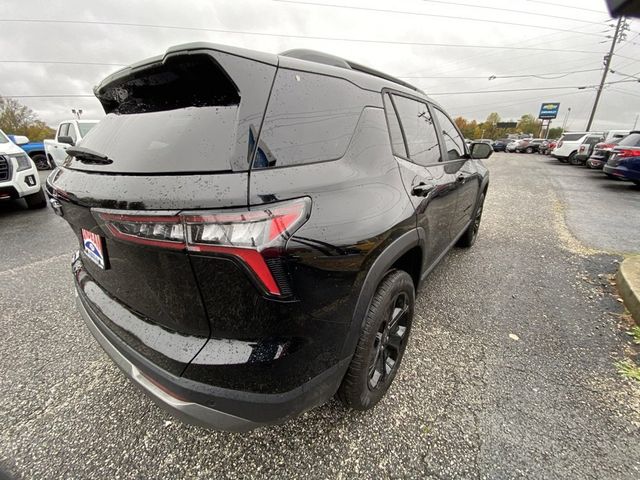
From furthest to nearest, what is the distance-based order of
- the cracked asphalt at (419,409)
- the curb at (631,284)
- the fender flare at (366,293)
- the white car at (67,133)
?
1. the white car at (67,133)
2. the curb at (631,284)
3. the cracked asphalt at (419,409)
4. the fender flare at (366,293)

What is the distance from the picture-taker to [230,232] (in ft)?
3.49

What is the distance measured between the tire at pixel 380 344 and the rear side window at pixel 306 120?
77cm

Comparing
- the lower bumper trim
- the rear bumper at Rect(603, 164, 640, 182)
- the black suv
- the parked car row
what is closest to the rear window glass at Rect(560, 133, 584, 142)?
the parked car row

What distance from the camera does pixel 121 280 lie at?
4.64 ft

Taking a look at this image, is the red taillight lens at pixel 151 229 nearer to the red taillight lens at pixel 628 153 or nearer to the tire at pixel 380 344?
the tire at pixel 380 344

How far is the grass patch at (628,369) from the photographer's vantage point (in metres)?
2.13

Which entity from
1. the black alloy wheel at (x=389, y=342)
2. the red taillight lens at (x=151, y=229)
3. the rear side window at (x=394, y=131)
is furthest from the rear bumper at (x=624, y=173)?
the red taillight lens at (x=151, y=229)

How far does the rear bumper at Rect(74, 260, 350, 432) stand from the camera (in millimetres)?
1187

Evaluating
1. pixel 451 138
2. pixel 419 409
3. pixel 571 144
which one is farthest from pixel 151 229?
pixel 571 144

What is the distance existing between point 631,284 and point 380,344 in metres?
2.83

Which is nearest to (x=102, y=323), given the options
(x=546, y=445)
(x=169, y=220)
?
(x=169, y=220)

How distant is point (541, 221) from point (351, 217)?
6.02 m

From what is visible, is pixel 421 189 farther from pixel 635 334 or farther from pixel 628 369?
pixel 635 334

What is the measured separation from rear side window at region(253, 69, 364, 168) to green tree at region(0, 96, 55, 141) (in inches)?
1616
